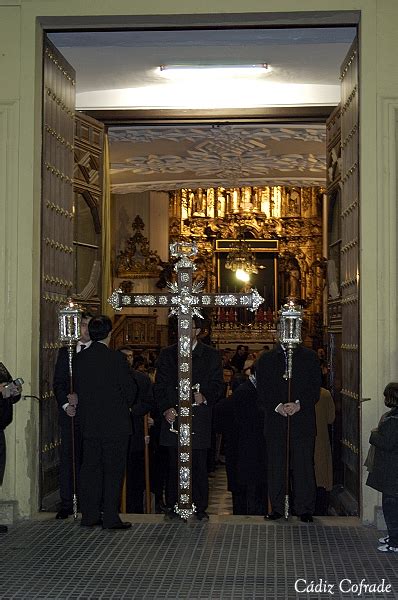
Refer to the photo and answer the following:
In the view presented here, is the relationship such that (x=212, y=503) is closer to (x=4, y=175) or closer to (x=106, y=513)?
(x=106, y=513)

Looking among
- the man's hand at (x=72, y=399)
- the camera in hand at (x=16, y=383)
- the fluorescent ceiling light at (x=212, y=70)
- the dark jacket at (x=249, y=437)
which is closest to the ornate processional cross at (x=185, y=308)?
the man's hand at (x=72, y=399)

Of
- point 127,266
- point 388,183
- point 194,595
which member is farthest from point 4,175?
point 127,266

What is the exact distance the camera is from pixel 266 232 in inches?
998

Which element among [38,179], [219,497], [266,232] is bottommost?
[219,497]

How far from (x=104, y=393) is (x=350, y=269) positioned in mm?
2750

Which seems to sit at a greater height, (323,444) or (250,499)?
(323,444)

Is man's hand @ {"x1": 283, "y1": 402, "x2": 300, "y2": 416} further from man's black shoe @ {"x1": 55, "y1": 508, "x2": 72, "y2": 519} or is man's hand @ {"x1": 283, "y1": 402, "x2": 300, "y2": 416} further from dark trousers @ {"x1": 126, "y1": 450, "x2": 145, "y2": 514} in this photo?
dark trousers @ {"x1": 126, "y1": 450, "x2": 145, "y2": 514}

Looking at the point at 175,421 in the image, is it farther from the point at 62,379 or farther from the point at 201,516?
the point at 62,379

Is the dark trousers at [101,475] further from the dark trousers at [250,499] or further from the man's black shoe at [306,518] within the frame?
the dark trousers at [250,499]

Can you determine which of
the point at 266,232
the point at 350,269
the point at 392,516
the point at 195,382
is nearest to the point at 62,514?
the point at 195,382

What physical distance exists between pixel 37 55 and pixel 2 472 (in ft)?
12.3

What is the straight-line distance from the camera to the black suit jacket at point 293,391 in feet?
29.6

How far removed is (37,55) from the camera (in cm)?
932

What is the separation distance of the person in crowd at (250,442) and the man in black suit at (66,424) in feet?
5.36
